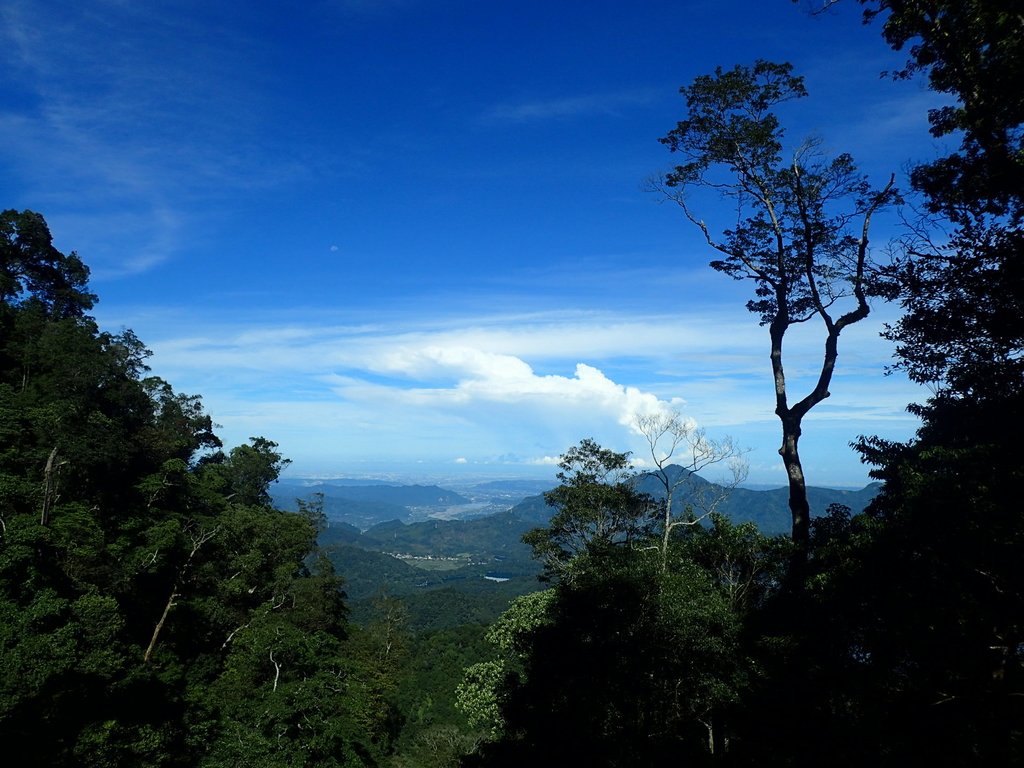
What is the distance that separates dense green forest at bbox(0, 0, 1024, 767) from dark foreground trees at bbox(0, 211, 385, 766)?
11 cm

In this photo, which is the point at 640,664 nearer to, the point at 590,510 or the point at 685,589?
the point at 685,589

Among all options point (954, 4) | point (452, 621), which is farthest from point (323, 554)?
point (452, 621)

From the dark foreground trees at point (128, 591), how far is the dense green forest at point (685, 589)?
0.11 m

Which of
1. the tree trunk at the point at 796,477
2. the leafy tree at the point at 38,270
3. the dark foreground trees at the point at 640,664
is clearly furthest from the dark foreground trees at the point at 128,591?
the tree trunk at the point at 796,477

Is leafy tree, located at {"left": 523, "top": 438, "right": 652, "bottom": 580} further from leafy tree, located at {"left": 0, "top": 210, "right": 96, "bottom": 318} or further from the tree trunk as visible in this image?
leafy tree, located at {"left": 0, "top": 210, "right": 96, "bottom": 318}

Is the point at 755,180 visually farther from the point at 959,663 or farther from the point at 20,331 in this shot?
the point at 20,331

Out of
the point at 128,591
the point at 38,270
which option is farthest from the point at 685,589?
the point at 38,270

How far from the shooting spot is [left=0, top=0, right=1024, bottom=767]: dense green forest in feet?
26.7

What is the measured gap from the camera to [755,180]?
1230 centimetres

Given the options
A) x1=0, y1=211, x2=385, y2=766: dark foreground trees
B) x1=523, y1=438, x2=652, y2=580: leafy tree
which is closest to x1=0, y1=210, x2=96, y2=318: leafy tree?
x1=0, y1=211, x2=385, y2=766: dark foreground trees

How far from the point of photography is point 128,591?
20.8 meters

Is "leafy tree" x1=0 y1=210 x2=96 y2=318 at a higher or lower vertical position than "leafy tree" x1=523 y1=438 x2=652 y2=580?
higher

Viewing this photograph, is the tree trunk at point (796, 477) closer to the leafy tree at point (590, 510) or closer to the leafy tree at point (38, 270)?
the leafy tree at point (590, 510)

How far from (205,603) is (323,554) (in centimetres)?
794
